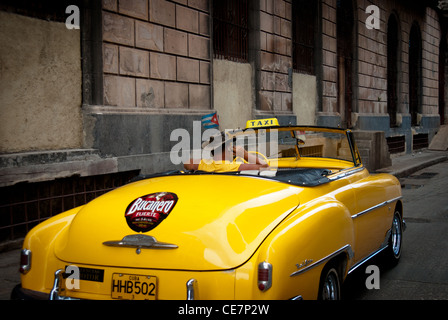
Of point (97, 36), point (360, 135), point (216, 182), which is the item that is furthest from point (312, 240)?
point (360, 135)

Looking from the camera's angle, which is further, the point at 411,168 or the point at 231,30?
the point at 411,168

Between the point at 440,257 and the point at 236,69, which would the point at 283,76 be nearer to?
the point at 236,69

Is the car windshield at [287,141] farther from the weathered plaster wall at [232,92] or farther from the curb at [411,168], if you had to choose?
the curb at [411,168]

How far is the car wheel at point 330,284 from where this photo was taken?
3.53 metres

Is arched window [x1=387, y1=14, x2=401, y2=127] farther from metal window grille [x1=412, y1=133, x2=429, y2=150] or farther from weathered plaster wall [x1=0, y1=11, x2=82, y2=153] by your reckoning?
weathered plaster wall [x1=0, y1=11, x2=82, y2=153]

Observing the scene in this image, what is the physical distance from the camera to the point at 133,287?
3.09 metres

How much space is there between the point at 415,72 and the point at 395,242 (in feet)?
71.9

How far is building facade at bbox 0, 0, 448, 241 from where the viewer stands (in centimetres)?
719

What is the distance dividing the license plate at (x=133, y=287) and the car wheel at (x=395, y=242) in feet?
10.3

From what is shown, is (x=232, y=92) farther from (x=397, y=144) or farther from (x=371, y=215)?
(x=397, y=144)

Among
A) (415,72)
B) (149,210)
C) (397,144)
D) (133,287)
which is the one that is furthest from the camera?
(415,72)


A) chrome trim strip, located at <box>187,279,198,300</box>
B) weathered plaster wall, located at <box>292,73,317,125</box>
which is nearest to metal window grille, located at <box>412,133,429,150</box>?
weathered plaster wall, located at <box>292,73,317,125</box>

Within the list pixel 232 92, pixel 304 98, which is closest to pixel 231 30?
pixel 232 92

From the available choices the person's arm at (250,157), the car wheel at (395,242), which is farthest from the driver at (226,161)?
the car wheel at (395,242)
